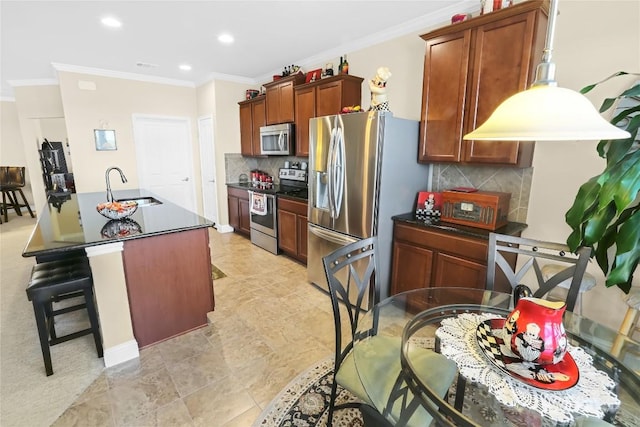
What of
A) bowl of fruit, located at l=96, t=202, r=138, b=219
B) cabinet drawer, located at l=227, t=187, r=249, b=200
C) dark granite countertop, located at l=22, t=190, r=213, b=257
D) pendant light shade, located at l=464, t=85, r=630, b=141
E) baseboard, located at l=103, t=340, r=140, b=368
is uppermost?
pendant light shade, located at l=464, t=85, r=630, b=141

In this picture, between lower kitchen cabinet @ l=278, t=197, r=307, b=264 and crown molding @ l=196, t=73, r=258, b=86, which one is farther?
crown molding @ l=196, t=73, r=258, b=86

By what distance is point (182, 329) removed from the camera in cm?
243

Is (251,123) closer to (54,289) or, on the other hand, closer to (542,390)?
(54,289)

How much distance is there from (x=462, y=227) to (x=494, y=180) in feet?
1.95

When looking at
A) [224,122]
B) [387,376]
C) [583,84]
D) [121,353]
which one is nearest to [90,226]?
[121,353]

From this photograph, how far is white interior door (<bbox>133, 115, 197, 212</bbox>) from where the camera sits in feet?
17.2

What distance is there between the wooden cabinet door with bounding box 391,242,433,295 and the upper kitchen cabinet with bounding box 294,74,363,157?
181cm

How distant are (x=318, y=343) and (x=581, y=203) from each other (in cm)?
194

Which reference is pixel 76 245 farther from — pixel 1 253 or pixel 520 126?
pixel 1 253

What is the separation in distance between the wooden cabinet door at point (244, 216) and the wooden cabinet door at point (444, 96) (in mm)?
3137

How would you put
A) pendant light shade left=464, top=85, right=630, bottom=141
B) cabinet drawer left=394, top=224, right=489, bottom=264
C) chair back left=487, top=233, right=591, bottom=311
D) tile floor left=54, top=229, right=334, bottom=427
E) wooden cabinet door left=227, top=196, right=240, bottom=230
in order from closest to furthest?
1. pendant light shade left=464, top=85, right=630, bottom=141
2. chair back left=487, top=233, right=591, bottom=311
3. tile floor left=54, top=229, right=334, bottom=427
4. cabinet drawer left=394, top=224, right=489, bottom=264
5. wooden cabinet door left=227, top=196, right=240, bottom=230

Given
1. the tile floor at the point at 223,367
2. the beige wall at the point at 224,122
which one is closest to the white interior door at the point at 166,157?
the beige wall at the point at 224,122

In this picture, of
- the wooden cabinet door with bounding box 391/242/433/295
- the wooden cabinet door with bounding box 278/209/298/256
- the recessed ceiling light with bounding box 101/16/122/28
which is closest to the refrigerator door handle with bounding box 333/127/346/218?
the wooden cabinet door with bounding box 391/242/433/295

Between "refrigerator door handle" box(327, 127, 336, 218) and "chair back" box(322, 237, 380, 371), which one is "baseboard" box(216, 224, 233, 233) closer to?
"refrigerator door handle" box(327, 127, 336, 218)
